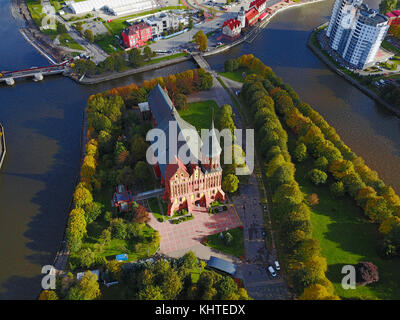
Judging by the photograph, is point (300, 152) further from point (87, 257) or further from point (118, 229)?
point (87, 257)

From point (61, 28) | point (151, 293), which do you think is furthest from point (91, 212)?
point (61, 28)

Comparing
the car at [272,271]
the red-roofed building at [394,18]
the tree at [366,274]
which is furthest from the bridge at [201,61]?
the red-roofed building at [394,18]

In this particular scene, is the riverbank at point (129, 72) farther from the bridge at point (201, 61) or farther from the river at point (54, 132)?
the bridge at point (201, 61)

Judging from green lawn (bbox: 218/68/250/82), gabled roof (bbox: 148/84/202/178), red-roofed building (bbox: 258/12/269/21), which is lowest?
green lawn (bbox: 218/68/250/82)

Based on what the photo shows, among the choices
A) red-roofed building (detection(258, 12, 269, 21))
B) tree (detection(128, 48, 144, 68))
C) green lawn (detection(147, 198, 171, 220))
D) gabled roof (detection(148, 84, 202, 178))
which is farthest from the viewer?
red-roofed building (detection(258, 12, 269, 21))

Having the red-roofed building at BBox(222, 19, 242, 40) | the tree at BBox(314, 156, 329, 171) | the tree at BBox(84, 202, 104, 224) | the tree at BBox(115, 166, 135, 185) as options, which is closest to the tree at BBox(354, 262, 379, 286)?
the tree at BBox(314, 156, 329, 171)

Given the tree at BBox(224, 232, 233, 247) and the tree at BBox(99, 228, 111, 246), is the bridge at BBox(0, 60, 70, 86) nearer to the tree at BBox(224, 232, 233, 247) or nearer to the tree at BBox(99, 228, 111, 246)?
the tree at BBox(99, 228, 111, 246)

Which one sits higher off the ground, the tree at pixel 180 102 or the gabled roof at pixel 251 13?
the gabled roof at pixel 251 13
